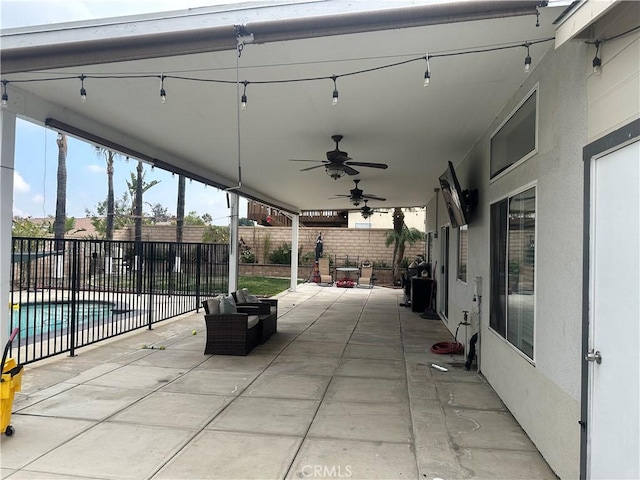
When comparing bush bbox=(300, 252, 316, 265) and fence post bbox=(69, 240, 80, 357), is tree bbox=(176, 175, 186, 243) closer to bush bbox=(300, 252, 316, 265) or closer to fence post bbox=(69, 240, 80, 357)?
bush bbox=(300, 252, 316, 265)

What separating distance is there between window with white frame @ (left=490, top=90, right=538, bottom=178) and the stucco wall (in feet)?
0.39

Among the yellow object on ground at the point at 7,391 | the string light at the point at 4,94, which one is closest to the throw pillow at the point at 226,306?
the yellow object on ground at the point at 7,391

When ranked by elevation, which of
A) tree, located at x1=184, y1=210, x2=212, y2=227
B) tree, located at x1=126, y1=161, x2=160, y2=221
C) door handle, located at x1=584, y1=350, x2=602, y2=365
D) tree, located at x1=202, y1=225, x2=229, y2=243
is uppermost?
tree, located at x1=126, y1=161, x2=160, y2=221

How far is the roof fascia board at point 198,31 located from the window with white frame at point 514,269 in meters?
1.66

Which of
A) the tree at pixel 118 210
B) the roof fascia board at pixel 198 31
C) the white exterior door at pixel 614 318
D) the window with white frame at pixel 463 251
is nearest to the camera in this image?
the white exterior door at pixel 614 318

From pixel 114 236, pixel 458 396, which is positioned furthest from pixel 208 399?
pixel 114 236

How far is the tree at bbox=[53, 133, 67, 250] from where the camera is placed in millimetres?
16172

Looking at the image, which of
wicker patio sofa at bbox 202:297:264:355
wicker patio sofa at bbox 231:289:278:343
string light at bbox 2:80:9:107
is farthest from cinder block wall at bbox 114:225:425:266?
string light at bbox 2:80:9:107

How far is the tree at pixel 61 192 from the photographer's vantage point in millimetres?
16172

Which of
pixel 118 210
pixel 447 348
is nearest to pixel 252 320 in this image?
pixel 447 348

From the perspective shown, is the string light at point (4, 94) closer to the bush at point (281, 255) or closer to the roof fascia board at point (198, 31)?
the roof fascia board at point (198, 31)

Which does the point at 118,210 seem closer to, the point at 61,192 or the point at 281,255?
the point at 61,192

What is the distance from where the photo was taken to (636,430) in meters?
1.94

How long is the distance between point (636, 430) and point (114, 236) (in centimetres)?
2303
